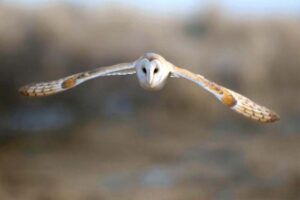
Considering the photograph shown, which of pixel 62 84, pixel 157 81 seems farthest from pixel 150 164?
pixel 157 81

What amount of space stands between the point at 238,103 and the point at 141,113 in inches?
164

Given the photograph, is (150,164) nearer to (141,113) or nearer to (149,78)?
(141,113)

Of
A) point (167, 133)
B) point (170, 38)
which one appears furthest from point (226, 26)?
point (167, 133)

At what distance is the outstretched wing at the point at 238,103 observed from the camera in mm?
1666

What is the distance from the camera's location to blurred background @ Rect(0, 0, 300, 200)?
519 cm

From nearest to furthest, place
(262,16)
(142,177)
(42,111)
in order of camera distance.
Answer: (142,177), (42,111), (262,16)

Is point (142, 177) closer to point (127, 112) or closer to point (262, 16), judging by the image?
point (127, 112)

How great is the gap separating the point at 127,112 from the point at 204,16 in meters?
1.19

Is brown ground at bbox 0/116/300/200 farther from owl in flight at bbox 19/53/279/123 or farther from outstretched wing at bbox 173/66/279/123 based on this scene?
outstretched wing at bbox 173/66/279/123

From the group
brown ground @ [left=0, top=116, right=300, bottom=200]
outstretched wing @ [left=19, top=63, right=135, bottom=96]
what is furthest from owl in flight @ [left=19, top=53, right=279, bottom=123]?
brown ground @ [left=0, top=116, right=300, bottom=200]

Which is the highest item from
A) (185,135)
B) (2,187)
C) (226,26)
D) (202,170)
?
(226,26)

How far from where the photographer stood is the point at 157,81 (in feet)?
4.86

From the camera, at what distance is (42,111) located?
18.7 feet

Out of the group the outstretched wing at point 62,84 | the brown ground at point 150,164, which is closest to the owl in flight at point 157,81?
the outstretched wing at point 62,84
